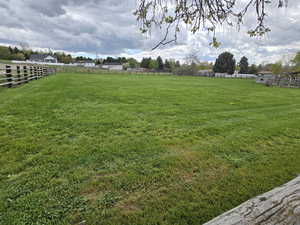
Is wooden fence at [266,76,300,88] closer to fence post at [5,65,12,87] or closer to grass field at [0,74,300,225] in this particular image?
grass field at [0,74,300,225]

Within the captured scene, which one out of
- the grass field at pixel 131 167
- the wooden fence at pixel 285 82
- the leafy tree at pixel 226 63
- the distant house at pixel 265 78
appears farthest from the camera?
the leafy tree at pixel 226 63

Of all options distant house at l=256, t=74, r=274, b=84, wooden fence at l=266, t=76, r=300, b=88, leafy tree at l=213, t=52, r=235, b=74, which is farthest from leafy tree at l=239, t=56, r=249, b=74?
wooden fence at l=266, t=76, r=300, b=88

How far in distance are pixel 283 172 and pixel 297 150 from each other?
48.5 inches

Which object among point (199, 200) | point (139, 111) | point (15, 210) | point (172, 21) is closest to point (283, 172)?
point (199, 200)

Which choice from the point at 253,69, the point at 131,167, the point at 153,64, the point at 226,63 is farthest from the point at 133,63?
the point at 131,167

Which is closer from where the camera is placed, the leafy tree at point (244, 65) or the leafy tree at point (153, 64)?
the leafy tree at point (244, 65)

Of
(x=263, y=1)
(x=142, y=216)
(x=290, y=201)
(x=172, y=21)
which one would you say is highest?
(x=263, y=1)

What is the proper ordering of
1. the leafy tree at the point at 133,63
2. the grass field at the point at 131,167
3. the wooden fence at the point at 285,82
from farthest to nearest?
the leafy tree at the point at 133,63
the wooden fence at the point at 285,82
the grass field at the point at 131,167

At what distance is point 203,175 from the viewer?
2312mm

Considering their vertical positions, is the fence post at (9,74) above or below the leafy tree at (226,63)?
below

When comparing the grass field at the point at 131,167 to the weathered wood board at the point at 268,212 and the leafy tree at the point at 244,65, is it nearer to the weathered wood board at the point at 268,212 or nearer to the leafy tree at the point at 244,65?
the weathered wood board at the point at 268,212

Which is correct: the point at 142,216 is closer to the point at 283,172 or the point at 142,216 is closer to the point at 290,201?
the point at 290,201

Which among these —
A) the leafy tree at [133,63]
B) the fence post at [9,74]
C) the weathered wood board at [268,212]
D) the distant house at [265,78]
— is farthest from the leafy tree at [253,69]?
the weathered wood board at [268,212]

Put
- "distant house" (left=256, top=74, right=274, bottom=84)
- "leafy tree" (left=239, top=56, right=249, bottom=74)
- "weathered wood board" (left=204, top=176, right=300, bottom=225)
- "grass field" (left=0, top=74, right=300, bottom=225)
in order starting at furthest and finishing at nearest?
"leafy tree" (left=239, top=56, right=249, bottom=74), "distant house" (left=256, top=74, right=274, bottom=84), "grass field" (left=0, top=74, right=300, bottom=225), "weathered wood board" (left=204, top=176, right=300, bottom=225)
